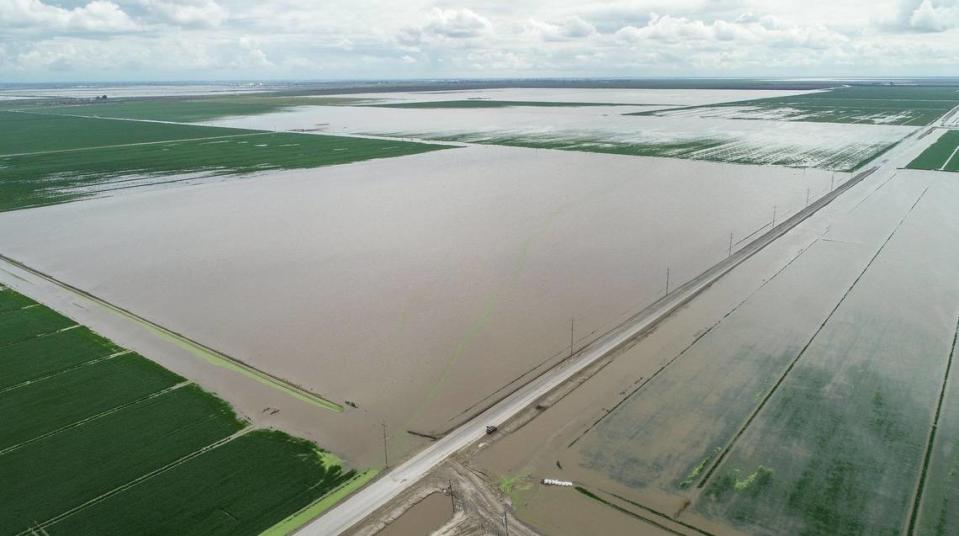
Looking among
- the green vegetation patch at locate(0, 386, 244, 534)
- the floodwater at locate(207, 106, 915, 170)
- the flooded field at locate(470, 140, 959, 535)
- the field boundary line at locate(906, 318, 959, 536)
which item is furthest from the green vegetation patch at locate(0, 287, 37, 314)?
the floodwater at locate(207, 106, 915, 170)

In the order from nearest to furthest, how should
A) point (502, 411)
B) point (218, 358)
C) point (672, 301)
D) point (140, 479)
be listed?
point (140, 479) < point (502, 411) < point (218, 358) < point (672, 301)

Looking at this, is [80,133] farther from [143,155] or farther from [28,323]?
[28,323]

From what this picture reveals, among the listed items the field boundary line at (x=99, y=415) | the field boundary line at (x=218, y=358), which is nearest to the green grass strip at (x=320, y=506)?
the field boundary line at (x=218, y=358)

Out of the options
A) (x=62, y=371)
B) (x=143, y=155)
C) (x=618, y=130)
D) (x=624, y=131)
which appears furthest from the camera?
(x=618, y=130)

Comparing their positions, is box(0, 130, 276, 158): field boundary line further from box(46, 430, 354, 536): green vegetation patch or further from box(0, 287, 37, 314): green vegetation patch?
box(46, 430, 354, 536): green vegetation patch

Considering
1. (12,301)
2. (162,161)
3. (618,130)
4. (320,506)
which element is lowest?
(320,506)

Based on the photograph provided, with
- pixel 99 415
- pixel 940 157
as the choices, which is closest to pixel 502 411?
pixel 99 415
